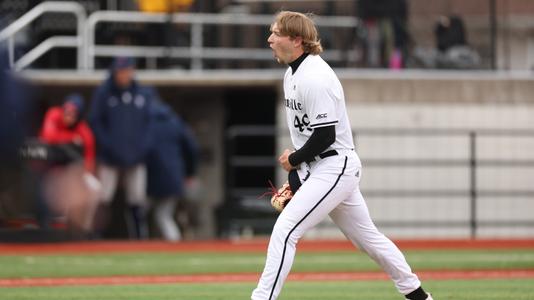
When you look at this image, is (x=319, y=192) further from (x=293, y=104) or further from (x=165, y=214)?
(x=165, y=214)

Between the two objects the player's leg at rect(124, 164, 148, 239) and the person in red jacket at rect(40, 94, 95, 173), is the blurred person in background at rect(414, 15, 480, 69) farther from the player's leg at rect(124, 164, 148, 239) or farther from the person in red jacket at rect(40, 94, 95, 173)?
the person in red jacket at rect(40, 94, 95, 173)

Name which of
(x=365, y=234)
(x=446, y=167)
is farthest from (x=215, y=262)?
(x=365, y=234)


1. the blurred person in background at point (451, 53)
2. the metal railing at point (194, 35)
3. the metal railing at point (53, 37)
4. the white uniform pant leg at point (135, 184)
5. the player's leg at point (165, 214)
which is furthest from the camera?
the blurred person in background at point (451, 53)

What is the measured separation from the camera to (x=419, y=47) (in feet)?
72.0

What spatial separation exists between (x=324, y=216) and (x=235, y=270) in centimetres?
573

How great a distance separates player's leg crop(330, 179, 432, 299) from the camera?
9242 mm

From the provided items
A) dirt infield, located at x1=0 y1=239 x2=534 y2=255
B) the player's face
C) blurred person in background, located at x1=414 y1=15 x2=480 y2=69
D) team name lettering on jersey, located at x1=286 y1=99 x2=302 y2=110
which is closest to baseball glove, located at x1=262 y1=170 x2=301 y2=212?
team name lettering on jersey, located at x1=286 y1=99 x2=302 y2=110

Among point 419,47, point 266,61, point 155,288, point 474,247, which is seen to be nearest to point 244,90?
point 266,61

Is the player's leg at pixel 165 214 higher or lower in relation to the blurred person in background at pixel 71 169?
lower

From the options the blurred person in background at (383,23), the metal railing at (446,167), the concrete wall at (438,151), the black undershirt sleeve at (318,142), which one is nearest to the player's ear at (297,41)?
the black undershirt sleeve at (318,142)

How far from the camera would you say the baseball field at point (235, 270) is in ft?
38.2

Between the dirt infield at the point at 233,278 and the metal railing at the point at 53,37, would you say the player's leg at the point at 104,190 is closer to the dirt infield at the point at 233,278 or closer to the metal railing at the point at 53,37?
the metal railing at the point at 53,37

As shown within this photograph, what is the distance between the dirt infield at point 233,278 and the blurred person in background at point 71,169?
560 centimetres

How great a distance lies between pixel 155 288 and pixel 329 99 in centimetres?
388
